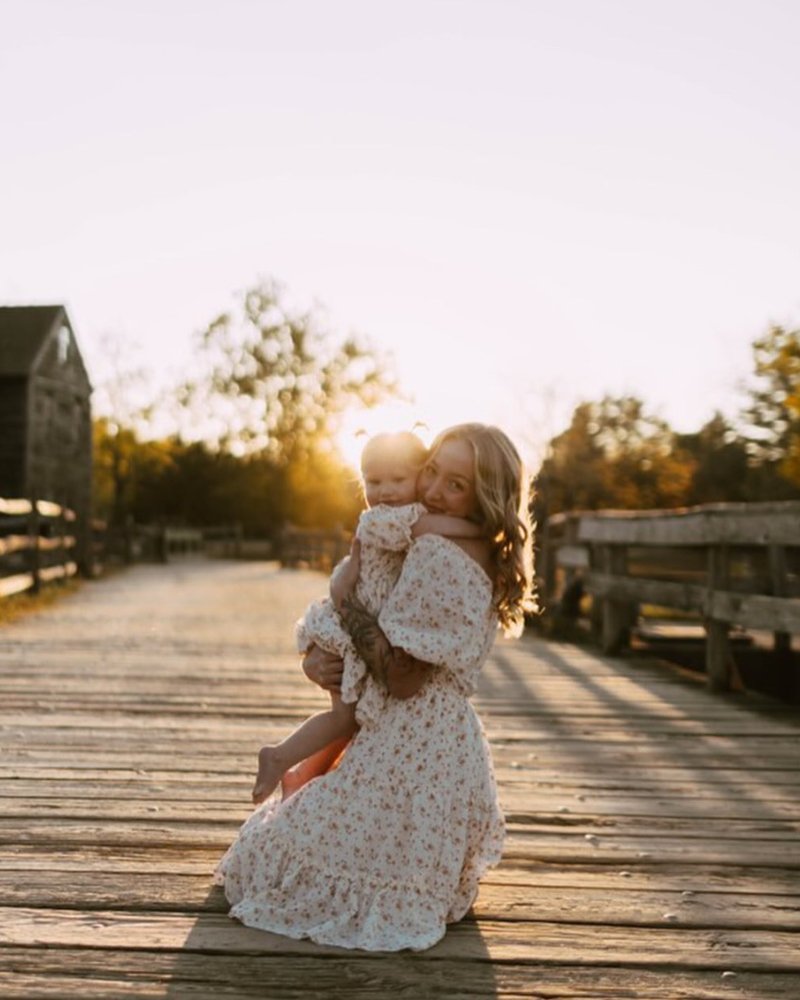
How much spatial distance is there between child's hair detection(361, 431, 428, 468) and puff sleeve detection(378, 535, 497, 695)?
0.75 feet

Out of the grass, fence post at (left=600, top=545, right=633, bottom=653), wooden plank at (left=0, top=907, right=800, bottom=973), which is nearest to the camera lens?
wooden plank at (left=0, top=907, right=800, bottom=973)

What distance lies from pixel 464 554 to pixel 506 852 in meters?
1.28

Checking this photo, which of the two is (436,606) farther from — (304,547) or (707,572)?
(304,547)

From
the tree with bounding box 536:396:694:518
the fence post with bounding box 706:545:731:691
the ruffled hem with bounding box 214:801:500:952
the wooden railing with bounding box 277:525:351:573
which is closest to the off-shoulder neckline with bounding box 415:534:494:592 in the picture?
the ruffled hem with bounding box 214:801:500:952

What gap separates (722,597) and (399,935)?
489 centimetres

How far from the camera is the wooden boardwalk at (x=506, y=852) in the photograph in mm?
2740

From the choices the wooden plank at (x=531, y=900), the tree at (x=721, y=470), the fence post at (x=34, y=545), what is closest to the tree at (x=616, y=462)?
the tree at (x=721, y=470)

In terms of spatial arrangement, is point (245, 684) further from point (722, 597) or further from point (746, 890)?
point (746, 890)

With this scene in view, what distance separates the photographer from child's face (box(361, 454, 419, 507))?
3166 millimetres

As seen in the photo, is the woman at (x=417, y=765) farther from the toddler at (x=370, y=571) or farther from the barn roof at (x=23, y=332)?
the barn roof at (x=23, y=332)

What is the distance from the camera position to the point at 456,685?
3.23 m

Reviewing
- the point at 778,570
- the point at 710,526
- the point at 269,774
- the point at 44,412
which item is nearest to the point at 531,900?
the point at 269,774

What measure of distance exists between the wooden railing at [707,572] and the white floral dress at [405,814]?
3.52 meters

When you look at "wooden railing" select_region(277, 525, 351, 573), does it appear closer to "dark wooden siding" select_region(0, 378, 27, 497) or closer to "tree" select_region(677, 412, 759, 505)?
"dark wooden siding" select_region(0, 378, 27, 497)
